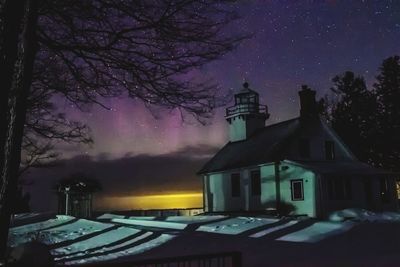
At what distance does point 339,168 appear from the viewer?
31.3 meters

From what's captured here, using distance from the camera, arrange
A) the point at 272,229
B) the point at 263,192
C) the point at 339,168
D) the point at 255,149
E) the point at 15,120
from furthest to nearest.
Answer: the point at 255,149
the point at 263,192
the point at 339,168
the point at 272,229
the point at 15,120

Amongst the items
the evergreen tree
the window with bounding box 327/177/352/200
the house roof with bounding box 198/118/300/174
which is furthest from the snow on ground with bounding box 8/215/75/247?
the evergreen tree

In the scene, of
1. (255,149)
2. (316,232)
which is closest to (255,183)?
(255,149)

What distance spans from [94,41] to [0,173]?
4063mm

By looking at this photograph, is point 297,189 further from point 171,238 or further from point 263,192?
point 171,238

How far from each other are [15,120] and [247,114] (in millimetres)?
33487

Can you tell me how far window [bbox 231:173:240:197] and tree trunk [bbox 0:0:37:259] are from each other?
29.5 meters

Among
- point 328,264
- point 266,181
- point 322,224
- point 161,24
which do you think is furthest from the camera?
point 266,181

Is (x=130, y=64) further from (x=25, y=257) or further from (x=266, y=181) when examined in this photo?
(x=266, y=181)

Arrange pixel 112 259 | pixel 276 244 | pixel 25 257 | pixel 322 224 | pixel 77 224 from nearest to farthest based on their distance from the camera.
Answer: pixel 25 257
pixel 112 259
pixel 276 244
pixel 322 224
pixel 77 224

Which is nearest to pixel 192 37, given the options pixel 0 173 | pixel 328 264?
pixel 0 173

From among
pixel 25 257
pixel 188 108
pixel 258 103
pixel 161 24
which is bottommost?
pixel 25 257

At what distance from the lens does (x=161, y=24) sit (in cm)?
902

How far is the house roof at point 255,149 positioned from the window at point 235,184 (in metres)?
0.78
